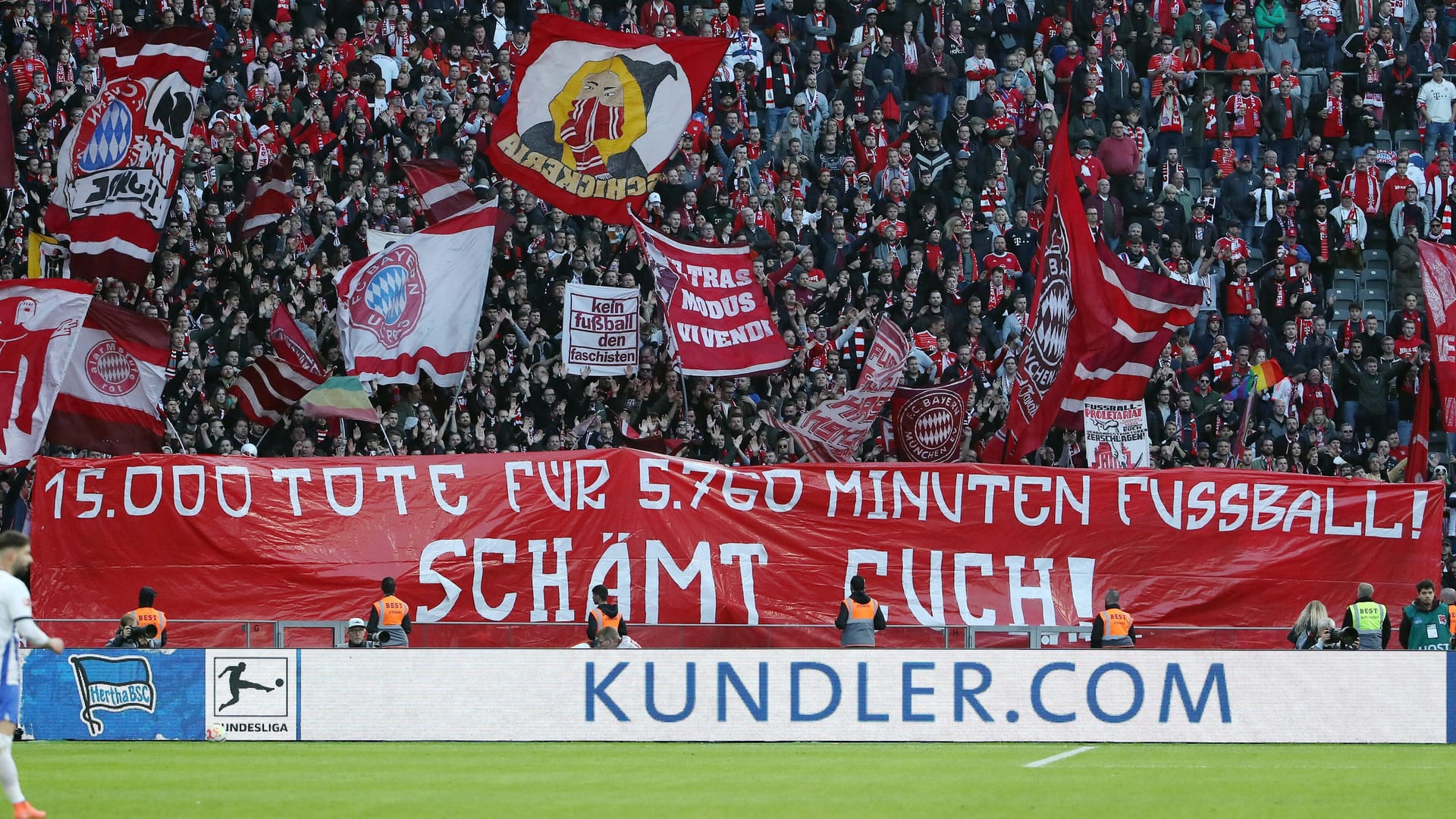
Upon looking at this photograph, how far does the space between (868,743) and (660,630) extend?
264 cm

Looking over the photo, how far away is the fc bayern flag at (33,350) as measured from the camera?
21172 millimetres

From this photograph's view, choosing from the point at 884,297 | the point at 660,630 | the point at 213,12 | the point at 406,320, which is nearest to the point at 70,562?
the point at 406,320

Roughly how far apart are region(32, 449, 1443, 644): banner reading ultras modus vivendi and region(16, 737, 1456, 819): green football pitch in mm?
3082

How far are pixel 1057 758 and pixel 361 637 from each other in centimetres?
691

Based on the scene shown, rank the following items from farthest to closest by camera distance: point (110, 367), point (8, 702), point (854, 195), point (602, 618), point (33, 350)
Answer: point (854, 195) < point (110, 367) < point (33, 350) < point (602, 618) < point (8, 702)

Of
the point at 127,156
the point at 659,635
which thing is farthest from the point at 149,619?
the point at 127,156

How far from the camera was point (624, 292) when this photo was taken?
74.6ft

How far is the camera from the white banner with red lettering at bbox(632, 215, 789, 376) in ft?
73.5

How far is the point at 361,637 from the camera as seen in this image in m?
20.0

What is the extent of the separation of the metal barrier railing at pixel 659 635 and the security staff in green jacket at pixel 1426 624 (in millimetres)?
1325

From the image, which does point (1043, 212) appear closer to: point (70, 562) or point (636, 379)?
point (636, 379)

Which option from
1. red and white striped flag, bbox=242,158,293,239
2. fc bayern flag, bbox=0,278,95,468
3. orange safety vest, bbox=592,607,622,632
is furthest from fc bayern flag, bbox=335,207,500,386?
orange safety vest, bbox=592,607,622,632

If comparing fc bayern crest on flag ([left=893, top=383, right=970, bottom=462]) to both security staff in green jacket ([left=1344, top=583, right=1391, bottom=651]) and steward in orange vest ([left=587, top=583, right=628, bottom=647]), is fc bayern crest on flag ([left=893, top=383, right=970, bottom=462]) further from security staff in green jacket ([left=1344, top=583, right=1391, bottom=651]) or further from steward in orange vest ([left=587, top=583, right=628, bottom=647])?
security staff in green jacket ([left=1344, top=583, right=1391, bottom=651])

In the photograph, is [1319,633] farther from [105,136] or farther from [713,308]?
[105,136]
